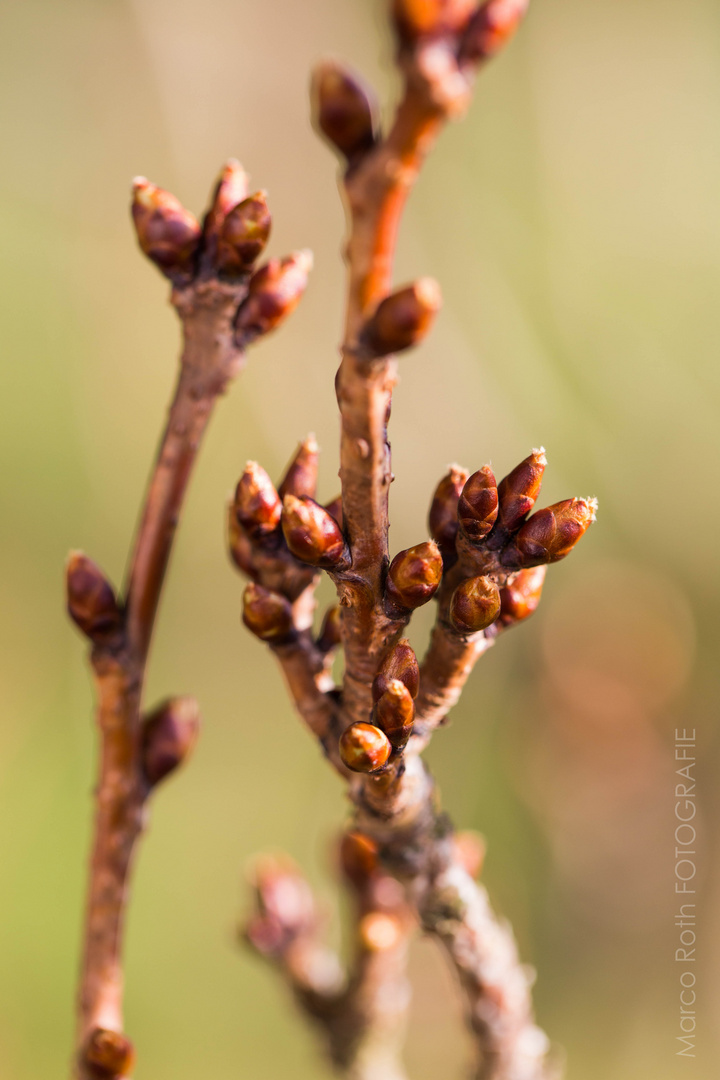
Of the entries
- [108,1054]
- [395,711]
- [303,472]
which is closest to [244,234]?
[303,472]

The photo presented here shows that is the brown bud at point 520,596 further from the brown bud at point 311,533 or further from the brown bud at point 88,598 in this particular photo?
the brown bud at point 88,598

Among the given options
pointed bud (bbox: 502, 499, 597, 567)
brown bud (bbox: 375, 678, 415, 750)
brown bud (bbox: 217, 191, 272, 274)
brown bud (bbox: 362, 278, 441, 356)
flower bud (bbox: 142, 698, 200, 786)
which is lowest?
flower bud (bbox: 142, 698, 200, 786)

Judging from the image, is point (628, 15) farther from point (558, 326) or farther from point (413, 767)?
point (413, 767)

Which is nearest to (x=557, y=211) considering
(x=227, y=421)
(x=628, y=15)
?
(x=628, y=15)

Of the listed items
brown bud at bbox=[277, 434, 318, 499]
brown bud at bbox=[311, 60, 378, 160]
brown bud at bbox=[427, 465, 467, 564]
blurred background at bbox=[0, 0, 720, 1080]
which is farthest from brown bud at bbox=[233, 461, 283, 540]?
blurred background at bbox=[0, 0, 720, 1080]

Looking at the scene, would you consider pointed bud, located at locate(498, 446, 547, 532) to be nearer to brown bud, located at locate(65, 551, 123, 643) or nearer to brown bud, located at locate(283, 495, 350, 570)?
brown bud, located at locate(283, 495, 350, 570)

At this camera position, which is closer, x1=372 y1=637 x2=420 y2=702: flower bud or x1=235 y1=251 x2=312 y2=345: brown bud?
x1=372 y1=637 x2=420 y2=702: flower bud
